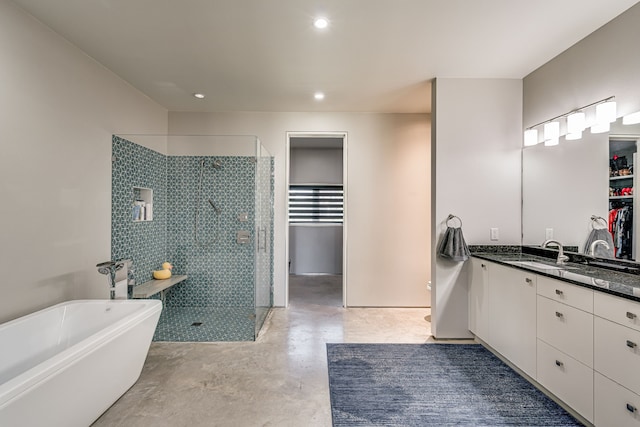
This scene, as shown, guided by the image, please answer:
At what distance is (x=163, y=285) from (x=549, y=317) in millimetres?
3486

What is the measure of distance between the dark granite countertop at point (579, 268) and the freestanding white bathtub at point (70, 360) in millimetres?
2735

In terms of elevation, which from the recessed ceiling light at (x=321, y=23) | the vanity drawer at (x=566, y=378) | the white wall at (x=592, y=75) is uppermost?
the recessed ceiling light at (x=321, y=23)

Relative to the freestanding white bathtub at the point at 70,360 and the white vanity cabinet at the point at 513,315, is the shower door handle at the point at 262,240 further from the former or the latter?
the white vanity cabinet at the point at 513,315

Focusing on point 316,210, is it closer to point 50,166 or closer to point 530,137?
point 530,137

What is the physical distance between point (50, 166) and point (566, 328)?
12.2 feet

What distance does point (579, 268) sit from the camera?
2244mm

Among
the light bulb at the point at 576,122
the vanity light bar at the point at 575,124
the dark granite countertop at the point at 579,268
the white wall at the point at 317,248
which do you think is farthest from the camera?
the white wall at the point at 317,248

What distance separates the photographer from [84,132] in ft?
8.47

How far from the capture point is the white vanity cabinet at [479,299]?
2.69m

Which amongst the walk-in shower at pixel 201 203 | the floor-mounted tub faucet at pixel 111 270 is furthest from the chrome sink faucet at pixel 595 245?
the floor-mounted tub faucet at pixel 111 270

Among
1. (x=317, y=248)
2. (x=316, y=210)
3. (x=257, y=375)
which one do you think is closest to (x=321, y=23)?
(x=257, y=375)

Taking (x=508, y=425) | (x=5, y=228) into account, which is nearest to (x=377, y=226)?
(x=508, y=425)

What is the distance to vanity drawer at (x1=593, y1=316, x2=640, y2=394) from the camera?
1438 mm

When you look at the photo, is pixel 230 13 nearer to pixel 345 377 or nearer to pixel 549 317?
pixel 345 377
